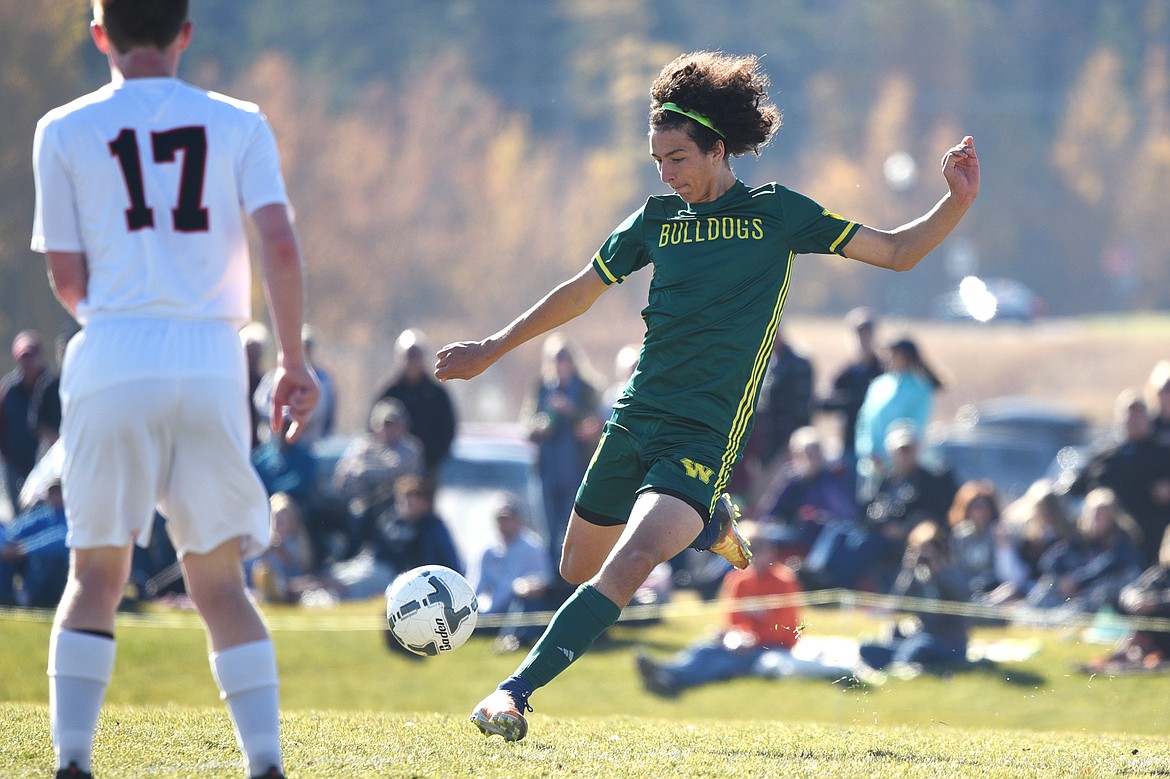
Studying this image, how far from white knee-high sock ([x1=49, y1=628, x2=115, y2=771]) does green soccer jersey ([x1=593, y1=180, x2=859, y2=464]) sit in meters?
2.07

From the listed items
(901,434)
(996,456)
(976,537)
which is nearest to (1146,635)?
(976,537)

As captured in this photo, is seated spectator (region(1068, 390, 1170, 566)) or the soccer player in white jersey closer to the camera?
the soccer player in white jersey

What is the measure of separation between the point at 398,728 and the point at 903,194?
5614 cm

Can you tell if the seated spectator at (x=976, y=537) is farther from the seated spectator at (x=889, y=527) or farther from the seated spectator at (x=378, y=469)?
the seated spectator at (x=378, y=469)

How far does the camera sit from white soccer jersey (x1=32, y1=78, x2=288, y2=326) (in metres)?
3.99

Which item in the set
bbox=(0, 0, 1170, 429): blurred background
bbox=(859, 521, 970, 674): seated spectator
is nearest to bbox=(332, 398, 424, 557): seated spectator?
bbox=(859, 521, 970, 674): seated spectator

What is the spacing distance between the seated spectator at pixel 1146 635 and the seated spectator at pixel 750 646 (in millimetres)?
1737

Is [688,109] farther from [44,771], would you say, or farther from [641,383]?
[44,771]

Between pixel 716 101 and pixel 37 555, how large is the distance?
8.12m

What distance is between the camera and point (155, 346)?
394 cm

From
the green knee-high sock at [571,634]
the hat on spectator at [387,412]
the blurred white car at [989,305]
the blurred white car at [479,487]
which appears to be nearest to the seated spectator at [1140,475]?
the blurred white car at [479,487]

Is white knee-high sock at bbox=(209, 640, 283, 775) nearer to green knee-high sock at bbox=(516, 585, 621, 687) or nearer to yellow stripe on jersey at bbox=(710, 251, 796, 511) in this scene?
green knee-high sock at bbox=(516, 585, 621, 687)

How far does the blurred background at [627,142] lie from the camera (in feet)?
138

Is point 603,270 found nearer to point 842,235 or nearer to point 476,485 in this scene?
point 842,235
